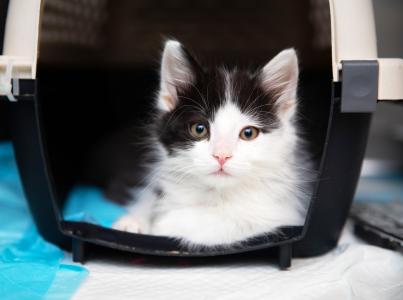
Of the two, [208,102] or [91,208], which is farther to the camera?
[91,208]

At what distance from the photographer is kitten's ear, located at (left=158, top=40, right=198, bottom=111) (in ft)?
5.34

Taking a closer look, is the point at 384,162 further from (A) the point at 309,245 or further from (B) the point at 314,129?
(A) the point at 309,245

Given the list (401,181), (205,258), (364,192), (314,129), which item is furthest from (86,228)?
(401,181)

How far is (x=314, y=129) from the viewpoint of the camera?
7.04 feet

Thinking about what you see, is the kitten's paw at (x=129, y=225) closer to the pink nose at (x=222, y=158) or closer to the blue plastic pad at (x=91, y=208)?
the blue plastic pad at (x=91, y=208)

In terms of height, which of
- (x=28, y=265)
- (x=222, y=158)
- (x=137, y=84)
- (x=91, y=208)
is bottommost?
(x=91, y=208)

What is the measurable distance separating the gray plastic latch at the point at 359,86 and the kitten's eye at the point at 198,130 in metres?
0.44

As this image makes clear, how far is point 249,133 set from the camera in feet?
5.25

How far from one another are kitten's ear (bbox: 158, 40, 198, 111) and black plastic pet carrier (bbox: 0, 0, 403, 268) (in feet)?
1.37

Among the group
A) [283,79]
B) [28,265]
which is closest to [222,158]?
[283,79]

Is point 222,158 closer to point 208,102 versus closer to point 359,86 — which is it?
point 208,102

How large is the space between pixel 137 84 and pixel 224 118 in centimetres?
161

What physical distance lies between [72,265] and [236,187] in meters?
0.59

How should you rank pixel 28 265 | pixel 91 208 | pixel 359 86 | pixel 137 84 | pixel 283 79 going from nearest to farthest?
pixel 359 86 < pixel 28 265 < pixel 283 79 < pixel 91 208 < pixel 137 84
